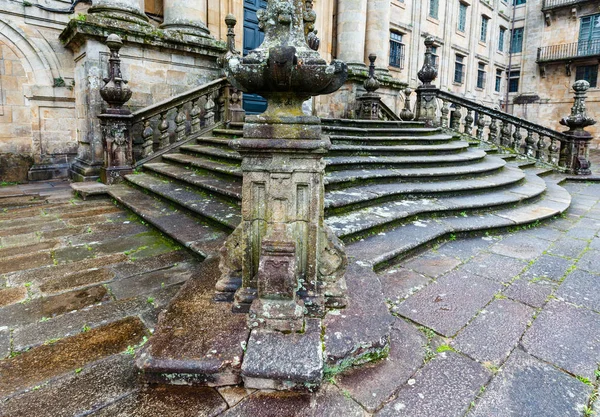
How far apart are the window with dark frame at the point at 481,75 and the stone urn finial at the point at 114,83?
76.0ft

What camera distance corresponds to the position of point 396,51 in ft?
56.2

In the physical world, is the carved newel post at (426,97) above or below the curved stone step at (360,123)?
above

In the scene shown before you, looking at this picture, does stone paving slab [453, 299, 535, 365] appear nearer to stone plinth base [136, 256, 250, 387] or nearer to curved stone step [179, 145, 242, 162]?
stone plinth base [136, 256, 250, 387]

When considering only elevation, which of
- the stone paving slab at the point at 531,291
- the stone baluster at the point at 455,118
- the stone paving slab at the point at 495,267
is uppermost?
the stone baluster at the point at 455,118

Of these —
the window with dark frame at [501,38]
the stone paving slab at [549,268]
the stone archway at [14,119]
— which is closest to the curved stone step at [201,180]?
the stone archway at [14,119]

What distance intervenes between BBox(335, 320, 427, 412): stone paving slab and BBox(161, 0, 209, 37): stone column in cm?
785

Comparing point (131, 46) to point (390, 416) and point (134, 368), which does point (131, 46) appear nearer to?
point (134, 368)

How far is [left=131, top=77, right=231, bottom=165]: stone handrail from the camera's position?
6.65 m

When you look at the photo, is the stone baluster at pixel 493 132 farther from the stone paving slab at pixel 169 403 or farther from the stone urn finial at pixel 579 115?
the stone paving slab at pixel 169 403

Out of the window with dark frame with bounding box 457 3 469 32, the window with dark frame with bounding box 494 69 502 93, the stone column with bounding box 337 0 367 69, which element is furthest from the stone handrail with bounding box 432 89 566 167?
the window with dark frame with bounding box 494 69 502 93

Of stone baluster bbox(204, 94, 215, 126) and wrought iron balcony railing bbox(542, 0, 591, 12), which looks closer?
stone baluster bbox(204, 94, 215, 126)

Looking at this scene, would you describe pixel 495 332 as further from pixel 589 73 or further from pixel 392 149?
pixel 589 73

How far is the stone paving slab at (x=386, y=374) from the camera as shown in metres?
1.76

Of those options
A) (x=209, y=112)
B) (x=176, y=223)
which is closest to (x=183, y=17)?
(x=209, y=112)
